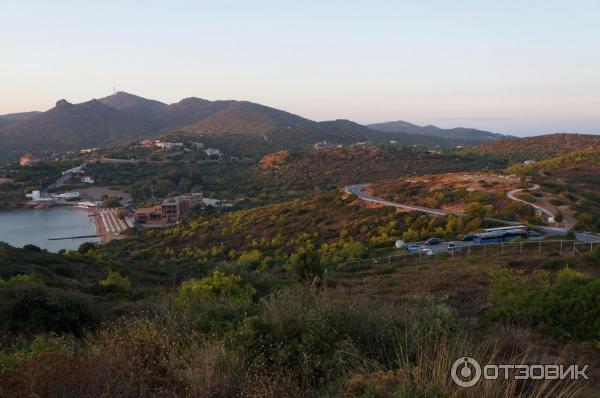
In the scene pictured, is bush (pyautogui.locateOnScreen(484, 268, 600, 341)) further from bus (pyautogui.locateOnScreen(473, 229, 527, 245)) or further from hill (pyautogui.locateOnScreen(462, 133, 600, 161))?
hill (pyautogui.locateOnScreen(462, 133, 600, 161))

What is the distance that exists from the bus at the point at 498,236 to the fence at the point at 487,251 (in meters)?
1.29

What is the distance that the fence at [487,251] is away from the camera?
1888 cm

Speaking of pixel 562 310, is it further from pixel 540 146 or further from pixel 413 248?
pixel 540 146

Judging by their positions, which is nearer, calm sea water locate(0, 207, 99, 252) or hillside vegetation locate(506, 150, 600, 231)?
hillside vegetation locate(506, 150, 600, 231)

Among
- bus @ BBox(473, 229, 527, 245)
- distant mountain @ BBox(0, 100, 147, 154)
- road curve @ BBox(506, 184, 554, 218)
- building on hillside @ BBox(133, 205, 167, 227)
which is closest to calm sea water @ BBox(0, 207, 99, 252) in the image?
building on hillside @ BBox(133, 205, 167, 227)

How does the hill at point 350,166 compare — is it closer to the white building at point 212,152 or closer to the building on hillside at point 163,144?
the white building at point 212,152

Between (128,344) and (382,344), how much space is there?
2562mm

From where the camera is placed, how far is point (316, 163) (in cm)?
8231

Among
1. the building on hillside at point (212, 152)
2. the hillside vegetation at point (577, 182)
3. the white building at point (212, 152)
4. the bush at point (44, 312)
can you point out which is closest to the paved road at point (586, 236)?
the hillside vegetation at point (577, 182)

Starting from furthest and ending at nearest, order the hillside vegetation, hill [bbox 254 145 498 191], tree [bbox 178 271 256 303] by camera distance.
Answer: hill [bbox 254 145 498 191] < the hillside vegetation < tree [bbox 178 271 256 303]

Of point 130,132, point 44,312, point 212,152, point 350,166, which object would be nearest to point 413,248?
point 44,312

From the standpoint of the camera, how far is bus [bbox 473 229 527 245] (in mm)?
23125

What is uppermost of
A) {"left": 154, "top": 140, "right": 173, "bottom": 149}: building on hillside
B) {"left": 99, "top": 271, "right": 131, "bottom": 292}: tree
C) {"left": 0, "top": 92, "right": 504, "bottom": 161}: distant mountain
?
{"left": 0, "top": 92, "right": 504, "bottom": 161}: distant mountain

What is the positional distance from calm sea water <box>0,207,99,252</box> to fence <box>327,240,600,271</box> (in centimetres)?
3833
